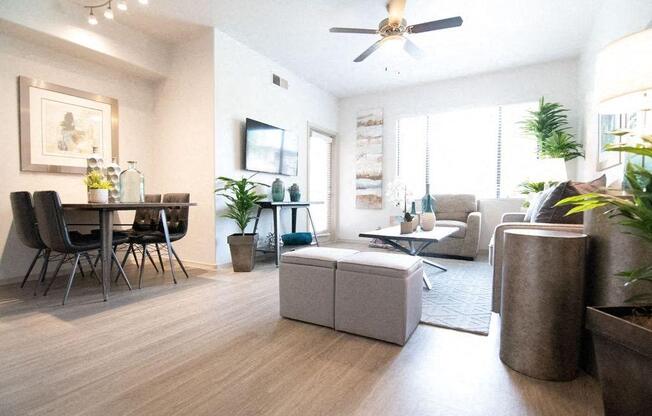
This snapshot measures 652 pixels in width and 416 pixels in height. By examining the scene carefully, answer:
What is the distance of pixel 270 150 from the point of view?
14.4 ft

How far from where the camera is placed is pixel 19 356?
5.27ft

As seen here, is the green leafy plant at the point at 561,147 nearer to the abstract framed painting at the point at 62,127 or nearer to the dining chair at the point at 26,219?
the abstract framed painting at the point at 62,127

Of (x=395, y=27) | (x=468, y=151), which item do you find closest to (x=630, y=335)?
(x=395, y=27)

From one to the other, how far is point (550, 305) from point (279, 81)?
4.33 metres

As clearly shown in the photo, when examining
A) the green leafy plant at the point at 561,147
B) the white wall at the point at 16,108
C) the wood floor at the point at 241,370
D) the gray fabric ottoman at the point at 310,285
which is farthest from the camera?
the green leafy plant at the point at 561,147

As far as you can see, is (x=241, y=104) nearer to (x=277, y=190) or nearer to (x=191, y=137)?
(x=191, y=137)

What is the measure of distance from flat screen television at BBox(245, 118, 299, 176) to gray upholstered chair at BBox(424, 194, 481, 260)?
2.43m

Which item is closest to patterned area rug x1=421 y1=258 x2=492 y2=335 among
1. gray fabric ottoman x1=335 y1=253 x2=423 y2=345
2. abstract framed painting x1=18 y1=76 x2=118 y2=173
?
gray fabric ottoman x1=335 y1=253 x2=423 y2=345

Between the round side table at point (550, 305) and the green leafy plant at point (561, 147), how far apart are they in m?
3.11

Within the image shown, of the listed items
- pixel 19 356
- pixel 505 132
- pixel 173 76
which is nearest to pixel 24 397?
pixel 19 356

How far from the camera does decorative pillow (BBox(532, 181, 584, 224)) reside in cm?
205

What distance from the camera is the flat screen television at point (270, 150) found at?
4055mm

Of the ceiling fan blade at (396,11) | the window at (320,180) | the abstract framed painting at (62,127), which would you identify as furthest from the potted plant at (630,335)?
the window at (320,180)

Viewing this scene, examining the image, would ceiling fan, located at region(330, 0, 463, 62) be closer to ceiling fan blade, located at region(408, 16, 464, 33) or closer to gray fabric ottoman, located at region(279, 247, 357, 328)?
ceiling fan blade, located at region(408, 16, 464, 33)
